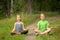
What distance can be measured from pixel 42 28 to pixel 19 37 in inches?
44.7

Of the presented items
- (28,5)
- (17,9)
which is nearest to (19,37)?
(28,5)

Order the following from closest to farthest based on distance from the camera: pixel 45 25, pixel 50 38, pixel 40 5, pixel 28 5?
1. pixel 50 38
2. pixel 45 25
3. pixel 28 5
4. pixel 40 5

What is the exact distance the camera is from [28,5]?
986 inches

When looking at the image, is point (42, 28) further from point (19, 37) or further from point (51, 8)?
point (51, 8)

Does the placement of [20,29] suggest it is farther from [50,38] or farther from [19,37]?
[50,38]

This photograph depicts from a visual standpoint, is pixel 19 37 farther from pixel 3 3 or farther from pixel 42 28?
pixel 3 3

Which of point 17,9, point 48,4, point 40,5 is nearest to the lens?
point 17,9

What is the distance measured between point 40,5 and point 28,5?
650 inches

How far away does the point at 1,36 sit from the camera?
12758 millimetres

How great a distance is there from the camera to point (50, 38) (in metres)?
11.1

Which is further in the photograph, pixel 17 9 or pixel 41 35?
pixel 17 9

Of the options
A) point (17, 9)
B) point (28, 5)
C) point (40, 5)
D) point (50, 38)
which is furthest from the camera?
point (40, 5)

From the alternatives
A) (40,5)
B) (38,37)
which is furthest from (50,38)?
(40,5)

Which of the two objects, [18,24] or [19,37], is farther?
[18,24]
